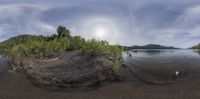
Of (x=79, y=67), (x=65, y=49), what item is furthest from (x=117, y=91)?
(x=65, y=49)

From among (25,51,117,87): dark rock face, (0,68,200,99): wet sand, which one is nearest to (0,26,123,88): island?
(25,51,117,87): dark rock face

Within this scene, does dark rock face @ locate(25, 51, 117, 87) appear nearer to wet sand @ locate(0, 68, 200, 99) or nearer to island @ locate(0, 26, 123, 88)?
island @ locate(0, 26, 123, 88)

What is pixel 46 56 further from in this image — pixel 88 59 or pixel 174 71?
pixel 174 71

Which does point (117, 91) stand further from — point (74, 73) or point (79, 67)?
point (79, 67)

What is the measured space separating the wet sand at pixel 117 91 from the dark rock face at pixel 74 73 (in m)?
0.85

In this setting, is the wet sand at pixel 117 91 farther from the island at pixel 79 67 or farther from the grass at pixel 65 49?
the grass at pixel 65 49

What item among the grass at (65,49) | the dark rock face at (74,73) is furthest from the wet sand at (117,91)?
the grass at (65,49)

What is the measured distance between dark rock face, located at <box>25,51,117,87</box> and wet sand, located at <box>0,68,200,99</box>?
85 cm

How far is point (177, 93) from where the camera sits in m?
16.3

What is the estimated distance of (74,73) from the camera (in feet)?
63.6

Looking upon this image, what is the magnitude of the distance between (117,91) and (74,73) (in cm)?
385

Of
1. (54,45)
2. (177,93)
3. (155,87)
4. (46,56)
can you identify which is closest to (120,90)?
(155,87)

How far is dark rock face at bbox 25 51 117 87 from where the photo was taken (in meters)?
18.5

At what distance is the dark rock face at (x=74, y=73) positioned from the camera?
1850 centimetres
